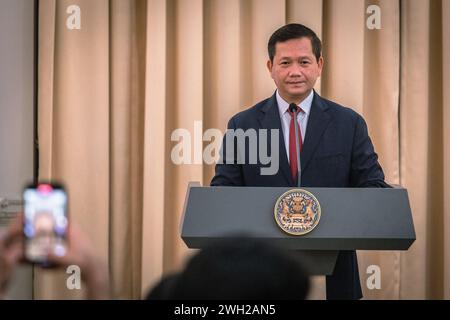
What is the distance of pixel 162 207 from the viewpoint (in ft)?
12.2

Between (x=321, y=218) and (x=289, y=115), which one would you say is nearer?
(x=321, y=218)

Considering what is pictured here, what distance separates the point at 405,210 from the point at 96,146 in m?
1.88

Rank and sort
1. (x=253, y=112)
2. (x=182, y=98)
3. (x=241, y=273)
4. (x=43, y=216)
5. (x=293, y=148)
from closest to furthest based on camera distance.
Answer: (x=241, y=273), (x=43, y=216), (x=293, y=148), (x=253, y=112), (x=182, y=98)

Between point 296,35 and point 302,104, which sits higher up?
point 296,35

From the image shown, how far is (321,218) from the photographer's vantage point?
7.35 ft

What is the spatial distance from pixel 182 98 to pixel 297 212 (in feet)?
5.38

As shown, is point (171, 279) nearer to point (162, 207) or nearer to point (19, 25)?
point (162, 207)

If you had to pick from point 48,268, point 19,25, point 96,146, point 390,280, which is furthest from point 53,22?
point 48,268

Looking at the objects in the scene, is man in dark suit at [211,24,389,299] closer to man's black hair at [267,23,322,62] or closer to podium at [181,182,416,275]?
man's black hair at [267,23,322,62]

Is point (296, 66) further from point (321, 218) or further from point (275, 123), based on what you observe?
point (321, 218)

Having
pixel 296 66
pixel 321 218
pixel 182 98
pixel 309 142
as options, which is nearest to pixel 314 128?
pixel 309 142

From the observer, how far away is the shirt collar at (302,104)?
8.81ft

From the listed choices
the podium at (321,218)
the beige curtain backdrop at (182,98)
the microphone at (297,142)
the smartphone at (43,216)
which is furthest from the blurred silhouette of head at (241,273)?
the beige curtain backdrop at (182,98)

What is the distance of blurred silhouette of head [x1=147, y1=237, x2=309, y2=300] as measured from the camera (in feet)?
3.14
